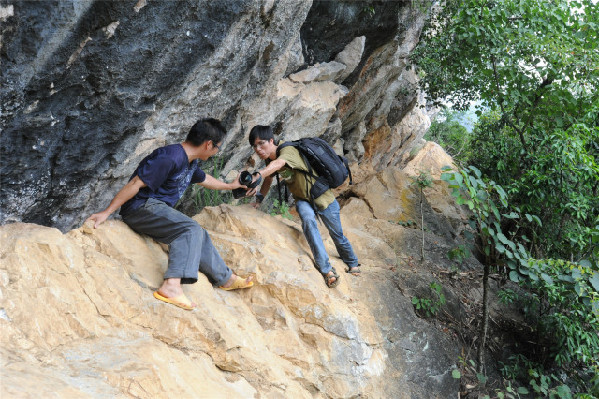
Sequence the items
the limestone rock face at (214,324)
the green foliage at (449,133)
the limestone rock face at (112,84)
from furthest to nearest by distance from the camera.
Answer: the green foliage at (449,133), the limestone rock face at (112,84), the limestone rock face at (214,324)

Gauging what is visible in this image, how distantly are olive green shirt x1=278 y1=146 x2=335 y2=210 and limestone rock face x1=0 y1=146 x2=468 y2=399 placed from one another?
→ 1.98 feet

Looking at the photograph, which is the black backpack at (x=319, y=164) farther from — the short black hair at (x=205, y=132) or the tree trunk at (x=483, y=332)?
the tree trunk at (x=483, y=332)

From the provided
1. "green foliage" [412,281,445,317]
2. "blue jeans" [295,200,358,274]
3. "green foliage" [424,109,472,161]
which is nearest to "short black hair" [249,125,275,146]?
"blue jeans" [295,200,358,274]

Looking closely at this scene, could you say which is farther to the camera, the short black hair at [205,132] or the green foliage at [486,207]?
the green foliage at [486,207]

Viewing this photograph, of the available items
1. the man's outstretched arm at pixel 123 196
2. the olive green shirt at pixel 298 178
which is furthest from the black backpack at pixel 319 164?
the man's outstretched arm at pixel 123 196

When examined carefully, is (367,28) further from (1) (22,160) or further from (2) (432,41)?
(1) (22,160)

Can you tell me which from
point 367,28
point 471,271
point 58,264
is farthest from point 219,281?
point 367,28

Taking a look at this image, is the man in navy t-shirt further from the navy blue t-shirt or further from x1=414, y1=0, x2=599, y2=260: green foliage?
x1=414, y1=0, x2=599, y2=260: green foliage

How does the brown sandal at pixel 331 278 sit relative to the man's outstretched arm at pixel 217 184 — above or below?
below

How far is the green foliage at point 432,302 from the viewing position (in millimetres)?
5781

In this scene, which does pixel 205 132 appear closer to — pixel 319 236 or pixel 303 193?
pixel 303 193

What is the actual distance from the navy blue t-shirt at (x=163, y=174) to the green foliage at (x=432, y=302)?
323 centimetres

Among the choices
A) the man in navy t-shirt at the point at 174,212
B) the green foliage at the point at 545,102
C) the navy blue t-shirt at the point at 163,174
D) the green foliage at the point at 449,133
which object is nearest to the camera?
the man in navy t-shirt at the point at 174,212

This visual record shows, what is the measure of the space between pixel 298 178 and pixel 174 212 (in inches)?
67.4
